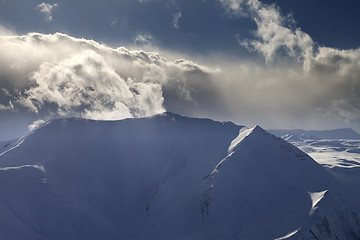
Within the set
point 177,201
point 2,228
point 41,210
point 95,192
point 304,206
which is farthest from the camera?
point 95,192

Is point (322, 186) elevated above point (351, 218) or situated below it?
above

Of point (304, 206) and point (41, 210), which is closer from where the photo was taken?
point (304, 206)

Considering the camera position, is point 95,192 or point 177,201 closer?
point 177,201

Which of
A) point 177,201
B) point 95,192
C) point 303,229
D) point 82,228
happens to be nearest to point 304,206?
point 303,229

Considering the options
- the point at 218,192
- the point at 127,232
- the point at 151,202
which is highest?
the point at 218,192

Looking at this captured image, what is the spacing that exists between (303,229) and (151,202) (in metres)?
104

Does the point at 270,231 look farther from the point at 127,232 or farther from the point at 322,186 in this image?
the point at 127,232

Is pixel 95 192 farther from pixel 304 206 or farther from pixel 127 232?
pixel 304 206

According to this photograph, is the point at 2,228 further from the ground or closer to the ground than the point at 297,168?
closer to the ground

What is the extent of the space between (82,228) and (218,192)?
83424mm

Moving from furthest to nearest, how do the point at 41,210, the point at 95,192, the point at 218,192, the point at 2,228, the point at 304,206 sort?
the point at 95,192
the point at 218,192
the point at 41,210
the point at 304,206
the point at 2,228

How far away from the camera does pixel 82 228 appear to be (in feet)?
516

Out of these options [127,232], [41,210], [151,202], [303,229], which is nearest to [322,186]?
[303,229]

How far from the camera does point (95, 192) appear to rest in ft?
648
